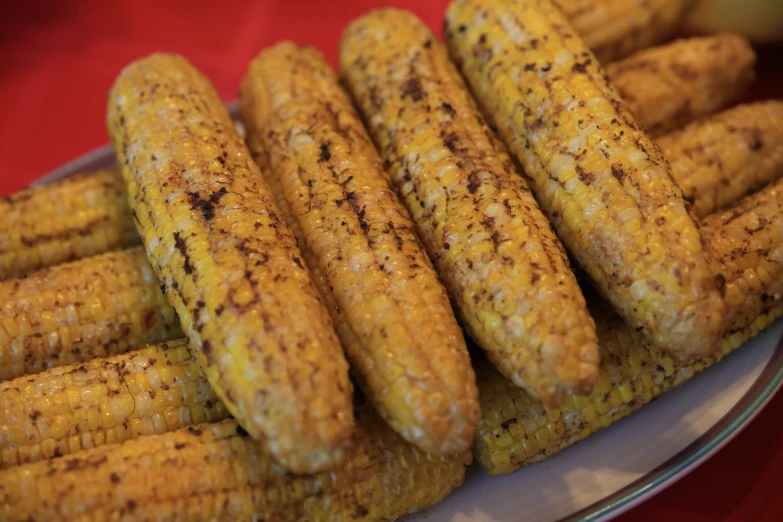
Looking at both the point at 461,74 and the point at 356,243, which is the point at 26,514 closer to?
the point at 356,243

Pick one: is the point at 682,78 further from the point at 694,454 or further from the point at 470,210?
the point at 694,454

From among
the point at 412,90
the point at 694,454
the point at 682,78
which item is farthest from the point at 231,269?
the point at 682,78

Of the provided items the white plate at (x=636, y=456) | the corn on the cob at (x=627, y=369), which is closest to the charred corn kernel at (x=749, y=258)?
the corn on the cob at (x=627, y=369)

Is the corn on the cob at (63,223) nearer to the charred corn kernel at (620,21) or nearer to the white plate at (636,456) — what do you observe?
the white plate at (636,456)

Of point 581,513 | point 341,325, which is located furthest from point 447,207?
point 581,513

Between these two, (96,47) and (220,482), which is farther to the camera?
(96,47)

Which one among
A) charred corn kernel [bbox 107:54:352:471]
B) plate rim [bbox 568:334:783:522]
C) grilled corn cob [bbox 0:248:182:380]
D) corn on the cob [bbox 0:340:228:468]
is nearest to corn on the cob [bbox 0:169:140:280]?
grilled corn cob [bbox 0:248:182:380]
